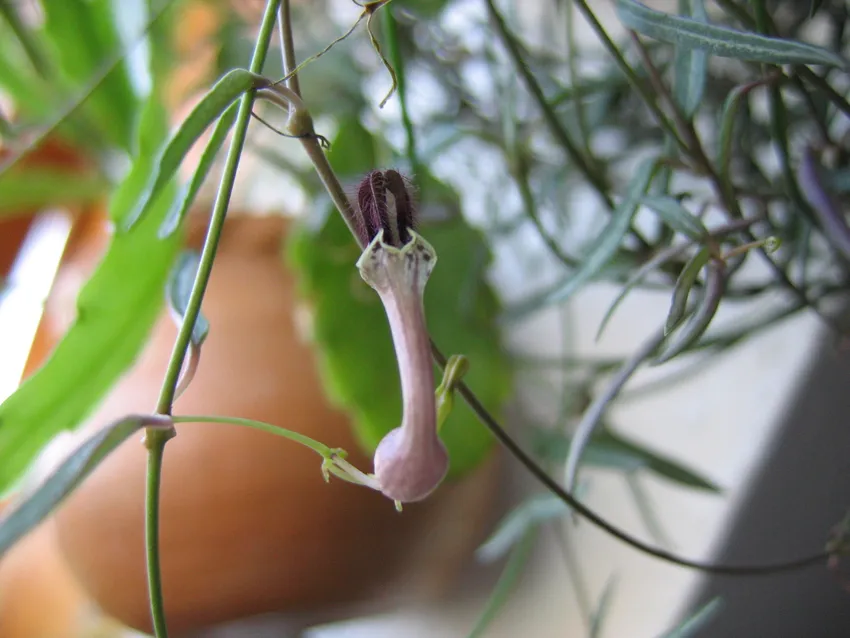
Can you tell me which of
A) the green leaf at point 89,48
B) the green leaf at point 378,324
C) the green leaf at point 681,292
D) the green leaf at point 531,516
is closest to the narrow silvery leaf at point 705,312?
the green leaf at point 681,292

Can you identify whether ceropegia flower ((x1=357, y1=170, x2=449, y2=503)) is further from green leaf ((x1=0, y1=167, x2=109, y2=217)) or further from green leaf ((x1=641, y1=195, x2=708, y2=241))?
green leaf ((x1=0, y1=167, x2=109, y2=217))

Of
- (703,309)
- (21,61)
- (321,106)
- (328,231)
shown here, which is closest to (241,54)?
(321,106)

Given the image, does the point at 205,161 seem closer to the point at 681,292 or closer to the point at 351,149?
the point at 681,292

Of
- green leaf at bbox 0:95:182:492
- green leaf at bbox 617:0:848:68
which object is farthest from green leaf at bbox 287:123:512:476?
green leaf at bbox 617:0:848:68

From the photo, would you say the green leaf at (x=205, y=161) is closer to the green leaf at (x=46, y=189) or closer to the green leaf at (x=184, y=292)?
the green leaf at (x=184, y=292)

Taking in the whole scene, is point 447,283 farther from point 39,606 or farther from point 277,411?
point 39,606

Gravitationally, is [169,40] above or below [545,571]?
above
